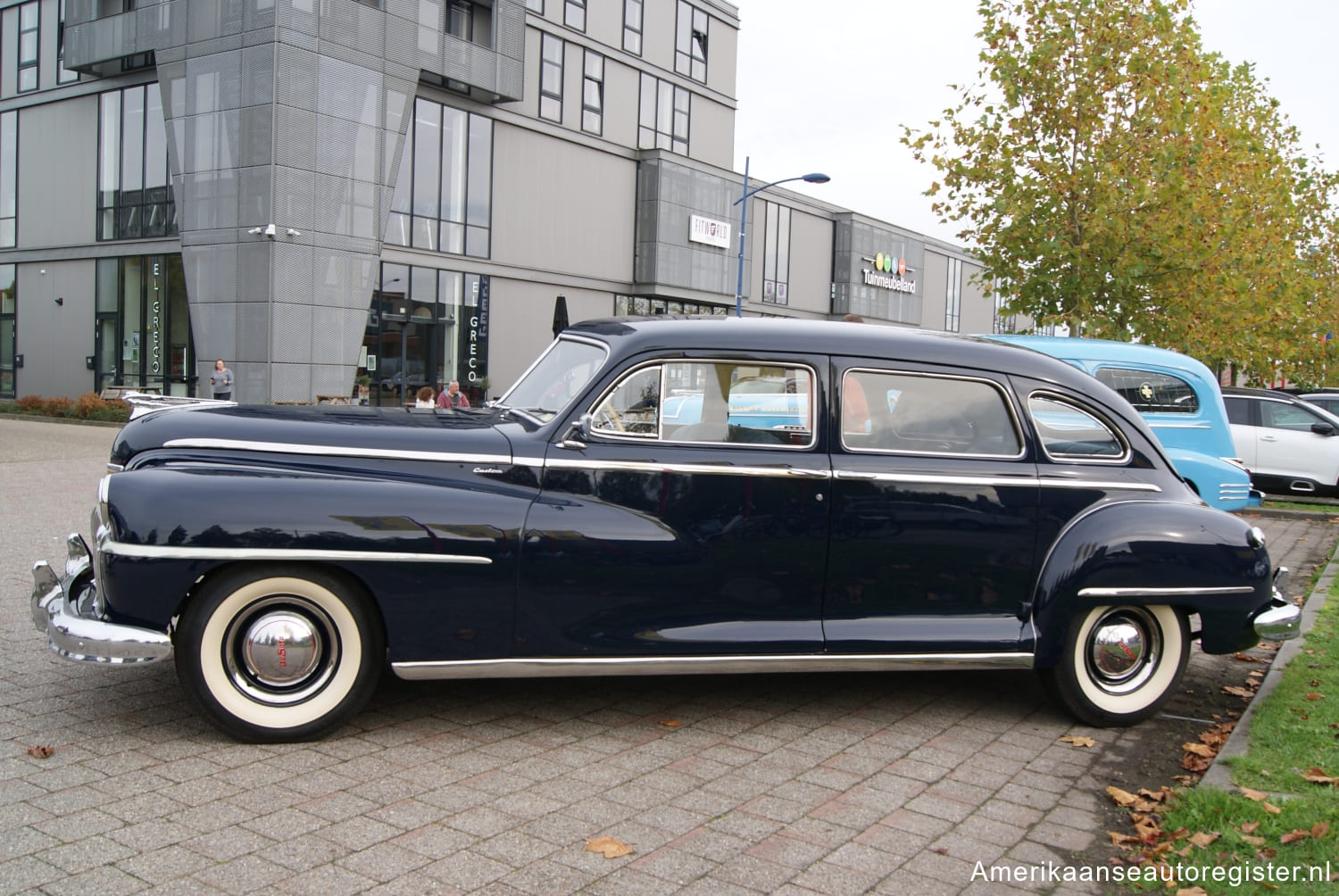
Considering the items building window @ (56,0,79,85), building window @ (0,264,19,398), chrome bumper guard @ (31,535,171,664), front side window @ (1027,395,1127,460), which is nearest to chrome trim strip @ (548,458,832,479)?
front side window @ (1027,395,1127,460)

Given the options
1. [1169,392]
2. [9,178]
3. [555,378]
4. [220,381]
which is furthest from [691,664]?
[9,178]

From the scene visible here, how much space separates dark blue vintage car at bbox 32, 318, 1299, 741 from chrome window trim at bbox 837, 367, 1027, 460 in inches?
0.5

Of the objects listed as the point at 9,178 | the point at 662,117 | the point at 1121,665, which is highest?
the point at 662,117

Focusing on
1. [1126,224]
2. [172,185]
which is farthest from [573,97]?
[1126,224]

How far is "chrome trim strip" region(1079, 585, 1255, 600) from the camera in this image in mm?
4859

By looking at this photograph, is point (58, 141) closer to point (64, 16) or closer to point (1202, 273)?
point (64, 16)

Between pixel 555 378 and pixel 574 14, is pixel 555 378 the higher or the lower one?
the lower one

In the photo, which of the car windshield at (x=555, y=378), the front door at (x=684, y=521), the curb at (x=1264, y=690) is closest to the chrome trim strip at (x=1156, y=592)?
the curb at (x=1264, y=690)

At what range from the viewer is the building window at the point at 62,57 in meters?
29.7

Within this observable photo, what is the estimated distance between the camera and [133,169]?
28281 mm

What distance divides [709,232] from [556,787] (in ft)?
117

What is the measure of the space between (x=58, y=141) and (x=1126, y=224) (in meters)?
29.1

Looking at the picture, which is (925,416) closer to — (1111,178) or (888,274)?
(1111,178)

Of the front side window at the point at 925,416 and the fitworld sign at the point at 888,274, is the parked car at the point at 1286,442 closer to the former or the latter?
the front side window at the point at 925,416
